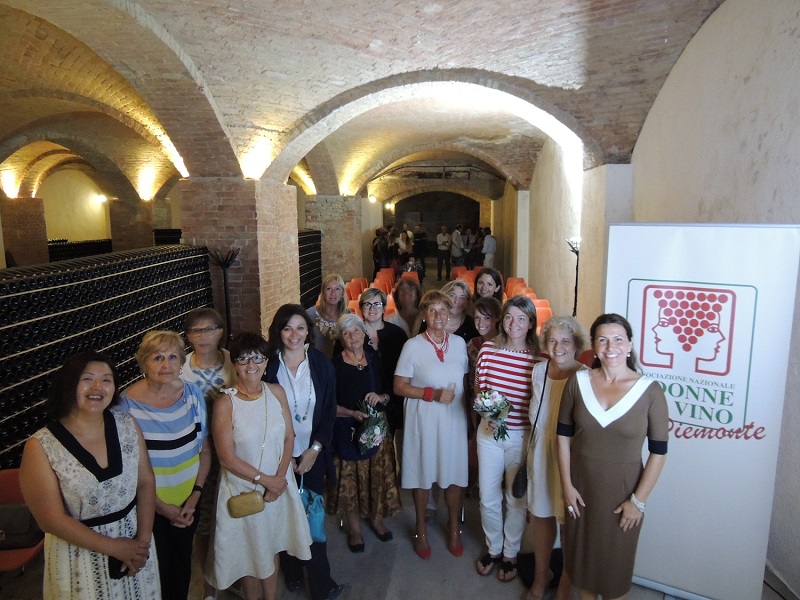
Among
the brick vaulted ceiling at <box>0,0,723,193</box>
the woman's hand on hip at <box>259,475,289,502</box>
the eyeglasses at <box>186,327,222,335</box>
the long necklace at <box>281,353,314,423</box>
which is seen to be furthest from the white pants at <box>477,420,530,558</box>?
the brick vaulted ceiling at <box>0,0,723,193</box>

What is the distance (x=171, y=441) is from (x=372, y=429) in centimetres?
97

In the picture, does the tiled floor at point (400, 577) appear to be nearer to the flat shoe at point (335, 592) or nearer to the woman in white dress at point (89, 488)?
the flat shoe at point (335, 592)

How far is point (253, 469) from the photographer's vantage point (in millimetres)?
2191

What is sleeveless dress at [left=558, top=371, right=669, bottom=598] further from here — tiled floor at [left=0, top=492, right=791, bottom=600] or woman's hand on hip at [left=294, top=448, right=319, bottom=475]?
woman's hand on hip at [left=294, top=448, right=319, bottom=475]

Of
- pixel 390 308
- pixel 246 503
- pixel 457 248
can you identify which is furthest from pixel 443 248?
pixel 246 503

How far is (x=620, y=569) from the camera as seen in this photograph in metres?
Answer: 2.17

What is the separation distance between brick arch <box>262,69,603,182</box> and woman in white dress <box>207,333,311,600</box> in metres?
3.67

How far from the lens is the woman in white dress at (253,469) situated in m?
2.18

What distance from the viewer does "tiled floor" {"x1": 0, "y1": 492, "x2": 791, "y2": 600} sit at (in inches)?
103

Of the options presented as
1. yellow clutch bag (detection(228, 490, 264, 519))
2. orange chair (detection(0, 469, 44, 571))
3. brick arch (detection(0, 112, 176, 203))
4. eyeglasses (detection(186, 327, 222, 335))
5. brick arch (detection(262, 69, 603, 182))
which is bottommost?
orange chair (detection(0, 469, 44, 571))

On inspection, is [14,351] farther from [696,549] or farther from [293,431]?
[696,549]

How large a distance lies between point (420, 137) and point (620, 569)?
8.47 m

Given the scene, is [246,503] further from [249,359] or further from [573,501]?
[573,501]

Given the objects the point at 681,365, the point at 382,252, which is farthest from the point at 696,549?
the point at 382,252
